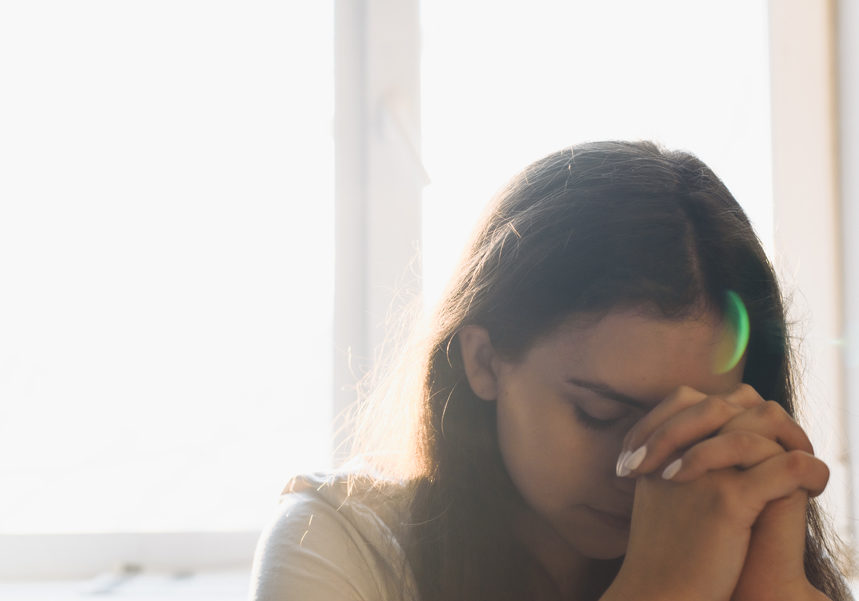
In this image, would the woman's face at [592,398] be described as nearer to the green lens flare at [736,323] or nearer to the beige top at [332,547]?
the green lens flare at [736,323]

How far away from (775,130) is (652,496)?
966 millimetres

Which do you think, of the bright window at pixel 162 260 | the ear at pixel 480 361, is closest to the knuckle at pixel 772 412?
the ear at pixel 480 361

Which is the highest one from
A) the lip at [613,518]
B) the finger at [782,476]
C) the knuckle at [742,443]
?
the knuckle at [742,443]

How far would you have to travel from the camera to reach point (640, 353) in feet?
2.38

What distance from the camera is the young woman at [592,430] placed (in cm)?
69

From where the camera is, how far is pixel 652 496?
715mm

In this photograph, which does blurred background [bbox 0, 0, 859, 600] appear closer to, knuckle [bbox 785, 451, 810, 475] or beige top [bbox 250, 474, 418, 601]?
beige top [bbox 250, 474, 418, 601]

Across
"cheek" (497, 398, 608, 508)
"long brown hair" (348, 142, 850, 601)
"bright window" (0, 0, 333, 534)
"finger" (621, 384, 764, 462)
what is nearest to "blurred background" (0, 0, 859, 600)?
"bright window" (0, 0, 333, 534)

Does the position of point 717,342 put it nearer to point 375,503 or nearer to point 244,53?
point 375,503

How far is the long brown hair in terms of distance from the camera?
77 cm

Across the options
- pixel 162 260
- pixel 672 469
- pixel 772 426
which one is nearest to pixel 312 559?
pixel 672 469

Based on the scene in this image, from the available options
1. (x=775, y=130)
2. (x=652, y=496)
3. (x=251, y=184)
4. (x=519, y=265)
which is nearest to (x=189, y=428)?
(x=251, y=184)

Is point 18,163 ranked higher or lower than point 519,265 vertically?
higher

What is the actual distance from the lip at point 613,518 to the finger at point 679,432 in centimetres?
10
